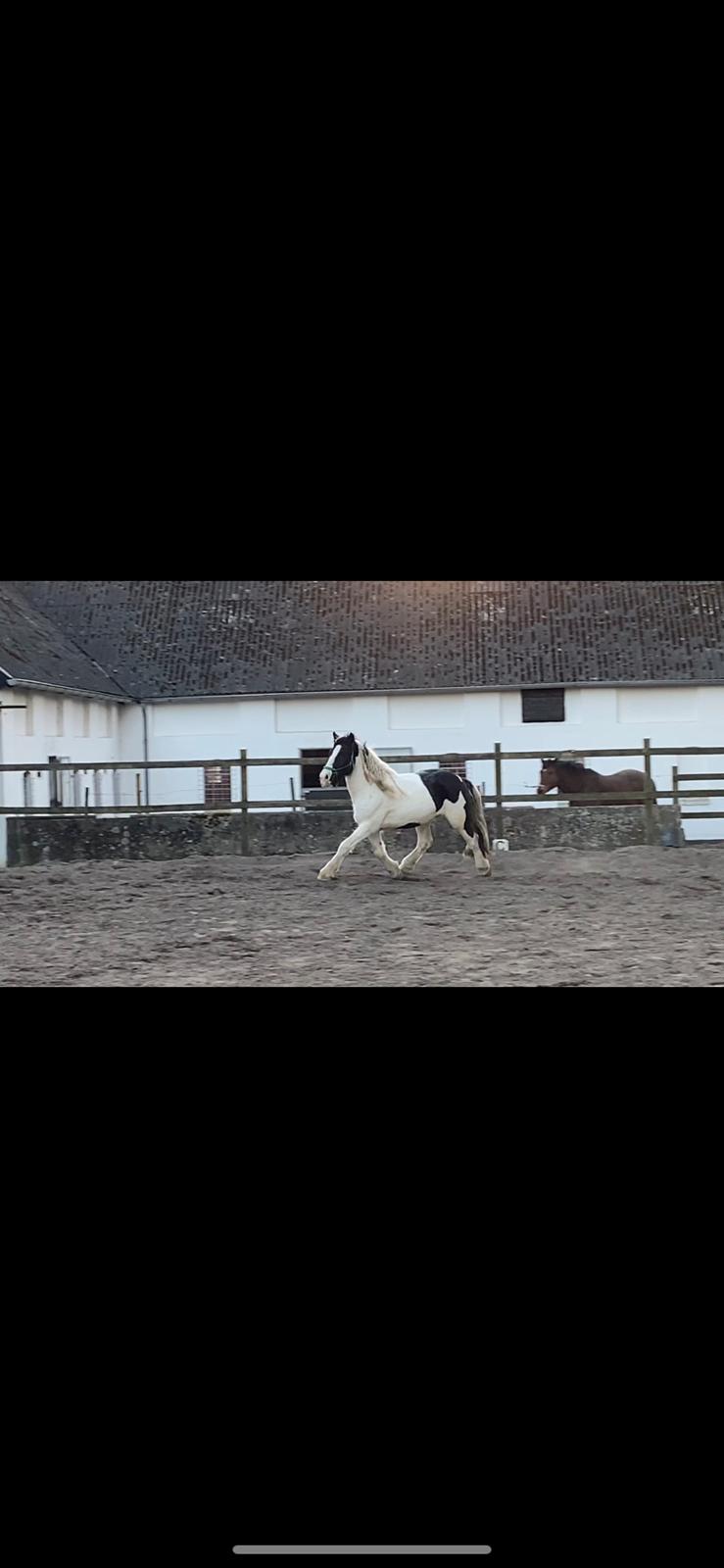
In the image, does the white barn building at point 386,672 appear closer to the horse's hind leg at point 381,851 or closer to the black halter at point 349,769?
the horse's hind leg at point 381,851

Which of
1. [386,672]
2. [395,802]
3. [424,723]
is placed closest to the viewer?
[395,802]

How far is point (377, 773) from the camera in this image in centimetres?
731

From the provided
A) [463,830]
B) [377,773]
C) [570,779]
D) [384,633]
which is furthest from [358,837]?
[384,633]

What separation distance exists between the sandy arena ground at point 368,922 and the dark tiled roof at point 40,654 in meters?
4.50

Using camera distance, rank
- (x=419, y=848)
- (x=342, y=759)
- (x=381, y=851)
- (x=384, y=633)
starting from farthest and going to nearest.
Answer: (x=384, y=633) < (x=419, y=848) < (x=381, y=851) < (x=342, y=759)

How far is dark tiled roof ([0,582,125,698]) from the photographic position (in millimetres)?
13078

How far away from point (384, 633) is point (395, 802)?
8927 mm

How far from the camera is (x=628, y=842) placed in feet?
32.1

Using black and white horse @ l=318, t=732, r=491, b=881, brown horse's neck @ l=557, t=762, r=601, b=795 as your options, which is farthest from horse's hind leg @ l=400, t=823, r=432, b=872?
brown horse's neck @ l=557, t=762, r=601, b=795

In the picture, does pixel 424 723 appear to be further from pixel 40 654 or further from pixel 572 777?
pixel 572 777

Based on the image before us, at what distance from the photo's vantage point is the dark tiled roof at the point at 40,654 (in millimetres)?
13078

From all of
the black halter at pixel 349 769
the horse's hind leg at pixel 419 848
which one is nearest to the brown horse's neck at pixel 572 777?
the horse's hind leg at pixel 419 848
